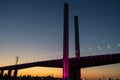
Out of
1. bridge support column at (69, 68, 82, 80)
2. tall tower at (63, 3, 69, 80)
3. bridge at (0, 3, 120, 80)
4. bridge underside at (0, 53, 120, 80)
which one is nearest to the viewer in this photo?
bridge underside at (0, 53, 120, 80)

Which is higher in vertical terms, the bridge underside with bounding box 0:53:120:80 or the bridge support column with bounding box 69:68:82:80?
the bridge underside with bounding box 0:53:120:80

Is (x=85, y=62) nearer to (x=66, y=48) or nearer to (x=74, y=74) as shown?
(x=66, y=48)

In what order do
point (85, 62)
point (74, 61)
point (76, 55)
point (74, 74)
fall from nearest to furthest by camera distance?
1. point (85, 62)
2. point (74, 61)
3. point (74, 74)
4. point (76, 55)

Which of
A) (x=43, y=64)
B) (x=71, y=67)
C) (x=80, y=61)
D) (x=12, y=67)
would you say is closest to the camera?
(x=80, y=61)

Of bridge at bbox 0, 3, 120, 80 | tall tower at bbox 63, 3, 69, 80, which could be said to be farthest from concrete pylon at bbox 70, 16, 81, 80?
tall tower at bbox 63, 3, 69, 80

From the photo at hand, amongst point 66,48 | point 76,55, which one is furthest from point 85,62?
point 76,55

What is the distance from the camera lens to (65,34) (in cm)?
5597

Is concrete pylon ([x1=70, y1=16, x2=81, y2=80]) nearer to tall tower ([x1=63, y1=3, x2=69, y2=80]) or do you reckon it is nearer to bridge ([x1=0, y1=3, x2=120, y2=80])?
bridge ([x1=0, y1=3, x2=120, y2=80])

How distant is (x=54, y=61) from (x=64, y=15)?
50.3ft

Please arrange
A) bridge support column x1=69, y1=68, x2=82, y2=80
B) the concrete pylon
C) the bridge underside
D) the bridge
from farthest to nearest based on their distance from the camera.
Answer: the concrete pylon
bridge support column x1=69, y1=68, x2=82, y2=80
the bridge
the bridge underside

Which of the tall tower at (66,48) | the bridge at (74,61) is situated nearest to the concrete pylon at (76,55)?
the bridge at (74,61)

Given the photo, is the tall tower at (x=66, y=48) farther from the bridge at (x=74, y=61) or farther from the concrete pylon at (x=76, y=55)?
the concrete pylon at (x=76, y=55)

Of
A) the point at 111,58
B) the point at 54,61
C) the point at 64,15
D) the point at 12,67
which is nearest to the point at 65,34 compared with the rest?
the point at 64,15

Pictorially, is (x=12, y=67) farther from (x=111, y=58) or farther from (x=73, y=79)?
(x=111, y=58)
